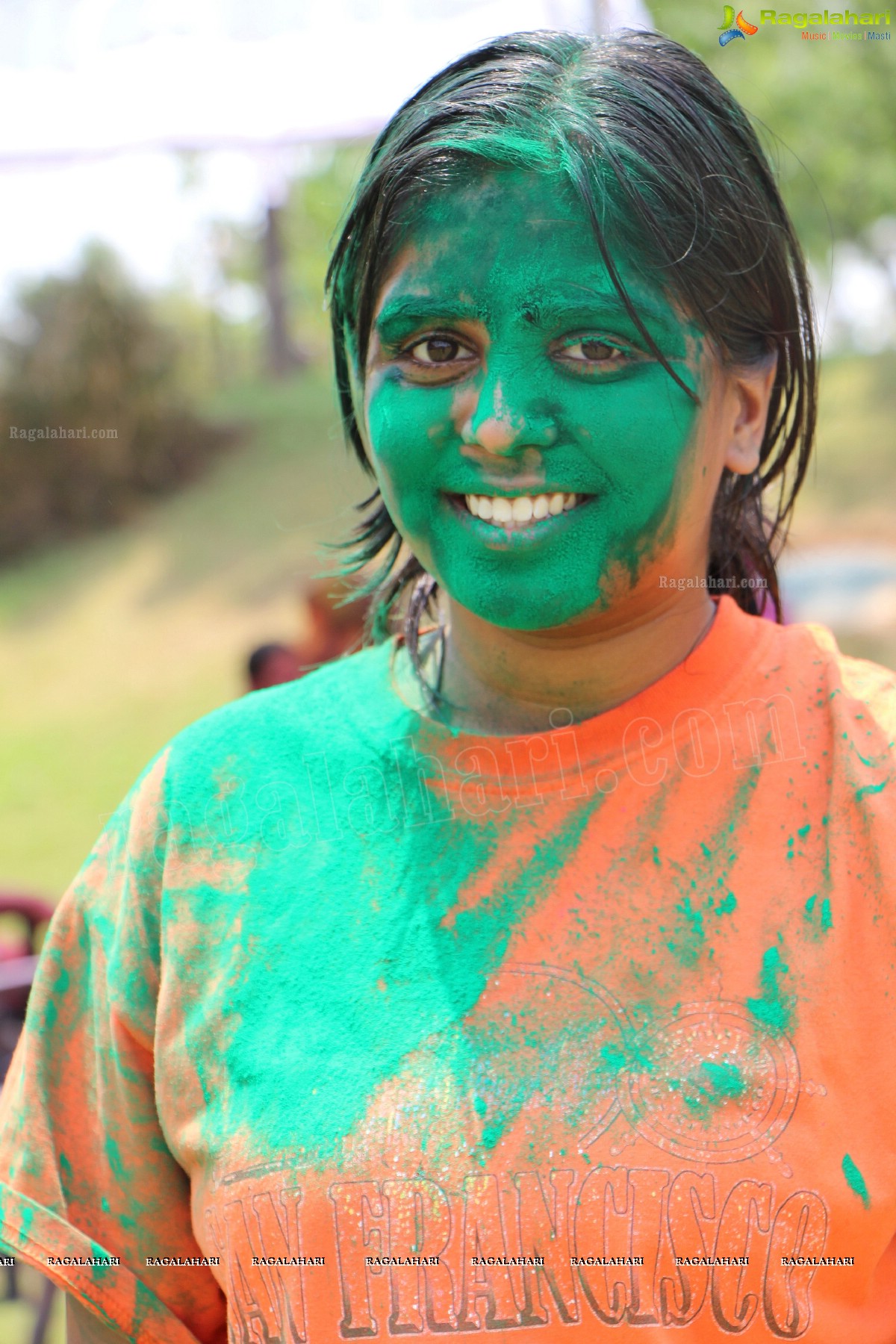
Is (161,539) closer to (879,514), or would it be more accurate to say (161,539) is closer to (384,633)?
(879,514)

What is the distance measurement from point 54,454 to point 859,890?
13.0 m

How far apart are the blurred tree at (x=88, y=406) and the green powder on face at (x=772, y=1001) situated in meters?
11.5

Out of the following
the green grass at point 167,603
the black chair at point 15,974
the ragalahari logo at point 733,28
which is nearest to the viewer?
the ragalahari logo at point 733,28

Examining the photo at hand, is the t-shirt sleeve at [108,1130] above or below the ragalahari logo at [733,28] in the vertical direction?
below

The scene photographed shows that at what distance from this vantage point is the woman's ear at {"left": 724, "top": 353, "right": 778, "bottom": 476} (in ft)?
4.44

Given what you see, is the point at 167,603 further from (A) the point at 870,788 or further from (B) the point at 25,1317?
(A) the point at 870,788

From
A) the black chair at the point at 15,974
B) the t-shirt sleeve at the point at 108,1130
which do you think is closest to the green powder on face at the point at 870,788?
the t-shirt sleeve at the point at 108,1130

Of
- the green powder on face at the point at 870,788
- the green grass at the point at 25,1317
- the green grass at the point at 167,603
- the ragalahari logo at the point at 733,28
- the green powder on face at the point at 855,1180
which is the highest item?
the ragalahari logo at the point at 733,28

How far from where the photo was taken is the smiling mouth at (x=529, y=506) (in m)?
1.26

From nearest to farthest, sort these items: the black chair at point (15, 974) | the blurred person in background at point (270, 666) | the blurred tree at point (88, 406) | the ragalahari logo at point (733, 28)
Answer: the ragalahari logo at point (733, 28) < the black chair at point (15, 974) < the blurred person in background at point (270, 666) < the blurred tree at point (88, 406)

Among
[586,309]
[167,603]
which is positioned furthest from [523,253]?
[167,603]

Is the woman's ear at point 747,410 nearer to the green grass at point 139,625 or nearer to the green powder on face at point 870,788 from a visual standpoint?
the green powder on face at point 870,788

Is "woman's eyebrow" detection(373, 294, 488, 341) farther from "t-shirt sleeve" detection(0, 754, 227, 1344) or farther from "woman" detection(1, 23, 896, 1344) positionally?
"t-shirt sleeve" detection(0, 754, 227, 1344)

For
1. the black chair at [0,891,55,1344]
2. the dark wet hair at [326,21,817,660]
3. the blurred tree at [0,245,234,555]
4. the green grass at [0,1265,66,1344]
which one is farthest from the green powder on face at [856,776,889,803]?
the blurred tree at [0,245,234,555]
